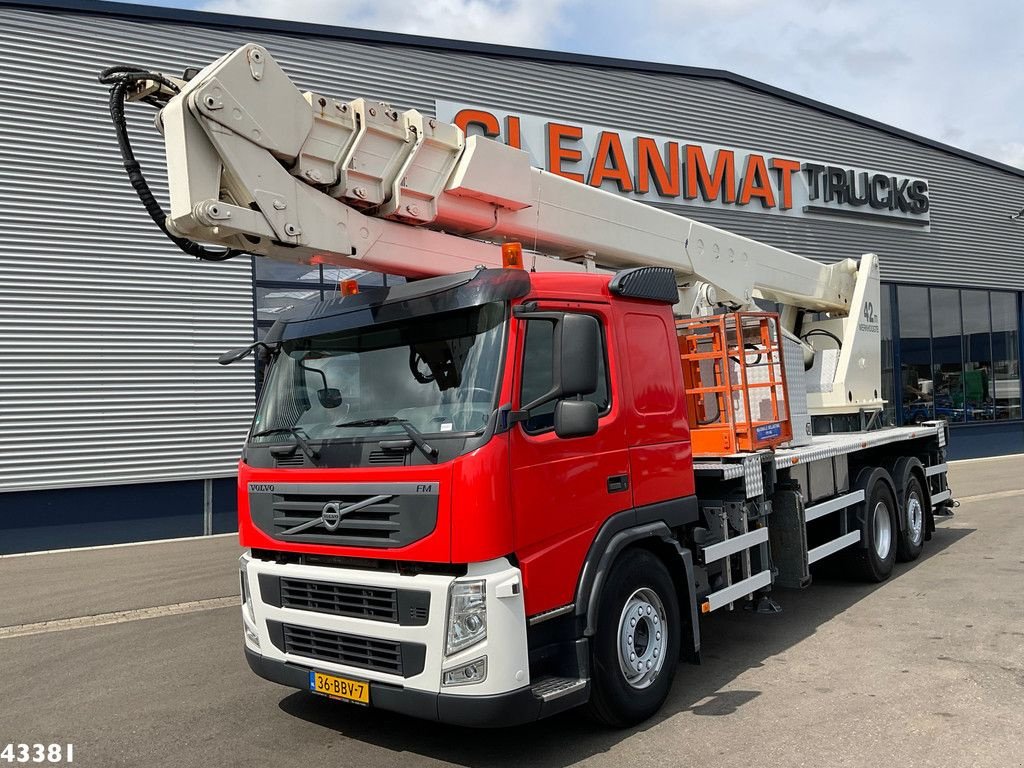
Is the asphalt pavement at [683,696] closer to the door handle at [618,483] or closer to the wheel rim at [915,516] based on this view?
the wheel rim at [915,516]

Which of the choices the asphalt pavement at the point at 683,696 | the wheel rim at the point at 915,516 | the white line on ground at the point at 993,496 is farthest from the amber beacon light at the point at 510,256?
the white line on ground at the point at 993,496

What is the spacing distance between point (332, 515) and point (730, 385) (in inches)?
124

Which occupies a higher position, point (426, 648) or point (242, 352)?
point (242, 352)

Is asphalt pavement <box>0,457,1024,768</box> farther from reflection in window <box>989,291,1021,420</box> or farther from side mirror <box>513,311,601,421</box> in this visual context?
reflection in window <box>989,291,1021,420</box>

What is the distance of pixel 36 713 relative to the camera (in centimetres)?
541

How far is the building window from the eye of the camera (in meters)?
21.5

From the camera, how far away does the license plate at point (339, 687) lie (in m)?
4.18

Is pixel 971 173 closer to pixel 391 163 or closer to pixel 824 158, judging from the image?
pixel 824 158

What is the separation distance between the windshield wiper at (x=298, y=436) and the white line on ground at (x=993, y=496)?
12.3 metres

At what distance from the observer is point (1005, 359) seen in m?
23.5

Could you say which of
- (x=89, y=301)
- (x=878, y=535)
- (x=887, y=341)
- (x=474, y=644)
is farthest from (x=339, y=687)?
(x=887, y=341)

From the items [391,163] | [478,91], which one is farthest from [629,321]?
[478,91]

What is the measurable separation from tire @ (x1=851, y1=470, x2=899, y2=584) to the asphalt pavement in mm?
166

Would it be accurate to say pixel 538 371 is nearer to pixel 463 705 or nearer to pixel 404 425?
pixel 404 425
